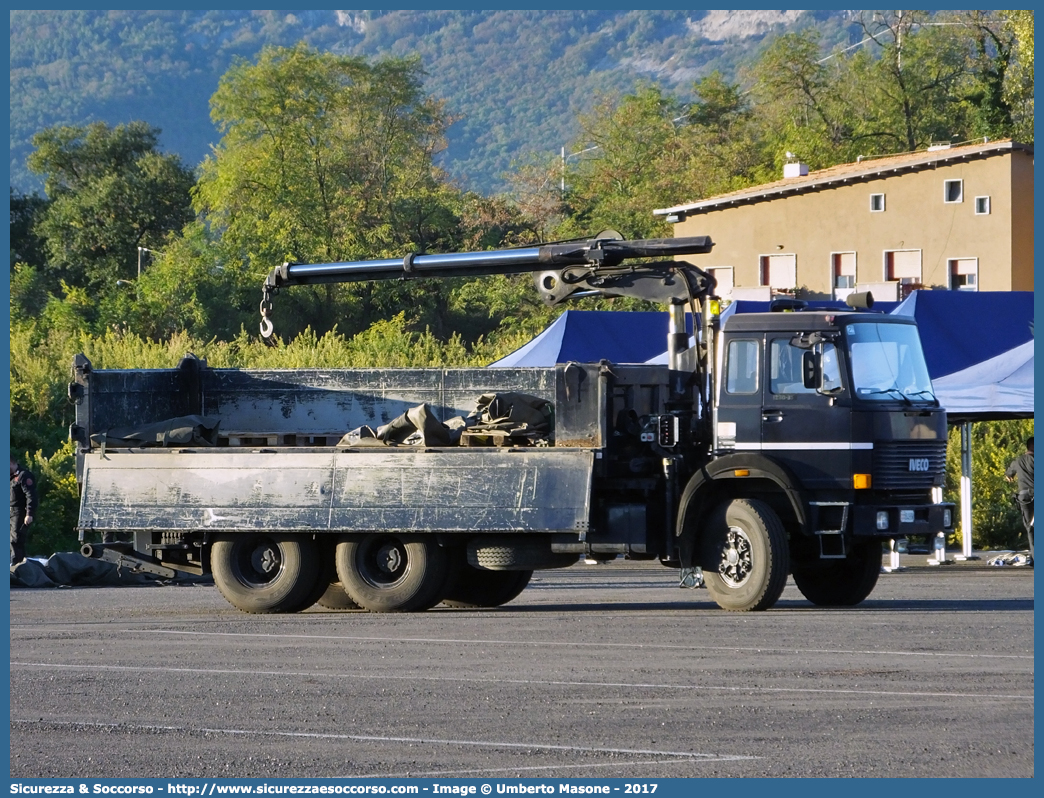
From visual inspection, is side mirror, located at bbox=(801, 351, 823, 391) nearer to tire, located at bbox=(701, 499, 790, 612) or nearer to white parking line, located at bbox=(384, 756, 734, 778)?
tire, located at bbox=(701, 499, 790, 612)

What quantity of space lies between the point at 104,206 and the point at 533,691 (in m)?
71.8

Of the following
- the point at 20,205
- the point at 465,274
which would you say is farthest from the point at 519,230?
the point at 465,274

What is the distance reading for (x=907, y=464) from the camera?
16656mm

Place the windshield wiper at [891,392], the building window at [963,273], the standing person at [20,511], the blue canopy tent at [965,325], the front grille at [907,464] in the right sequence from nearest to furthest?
1. the front grille at [907,464]
2. the windshield wiper at [891,392]
3. the standing person at [20,511]
4. the blue canopy tent at [965,325]
5. the building window at [963,273]

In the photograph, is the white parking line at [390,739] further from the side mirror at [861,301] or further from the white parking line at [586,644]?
the side mirror at [861,301]

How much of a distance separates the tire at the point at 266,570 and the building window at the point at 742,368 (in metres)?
4.65

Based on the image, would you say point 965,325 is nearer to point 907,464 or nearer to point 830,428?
point 907,464

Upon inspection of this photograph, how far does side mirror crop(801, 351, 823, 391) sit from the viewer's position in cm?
1636

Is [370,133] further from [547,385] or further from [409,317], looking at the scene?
[547,385]

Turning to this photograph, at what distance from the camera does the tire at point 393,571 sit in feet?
55.6

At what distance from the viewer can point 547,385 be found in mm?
18156

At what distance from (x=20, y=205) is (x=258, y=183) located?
63.4 feet

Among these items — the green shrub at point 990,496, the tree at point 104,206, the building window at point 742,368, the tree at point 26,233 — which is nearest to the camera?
the building window at point 742,368

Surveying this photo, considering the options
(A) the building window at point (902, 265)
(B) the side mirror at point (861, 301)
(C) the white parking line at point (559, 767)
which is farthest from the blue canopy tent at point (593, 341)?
(A) the building window at point (902, 265)
